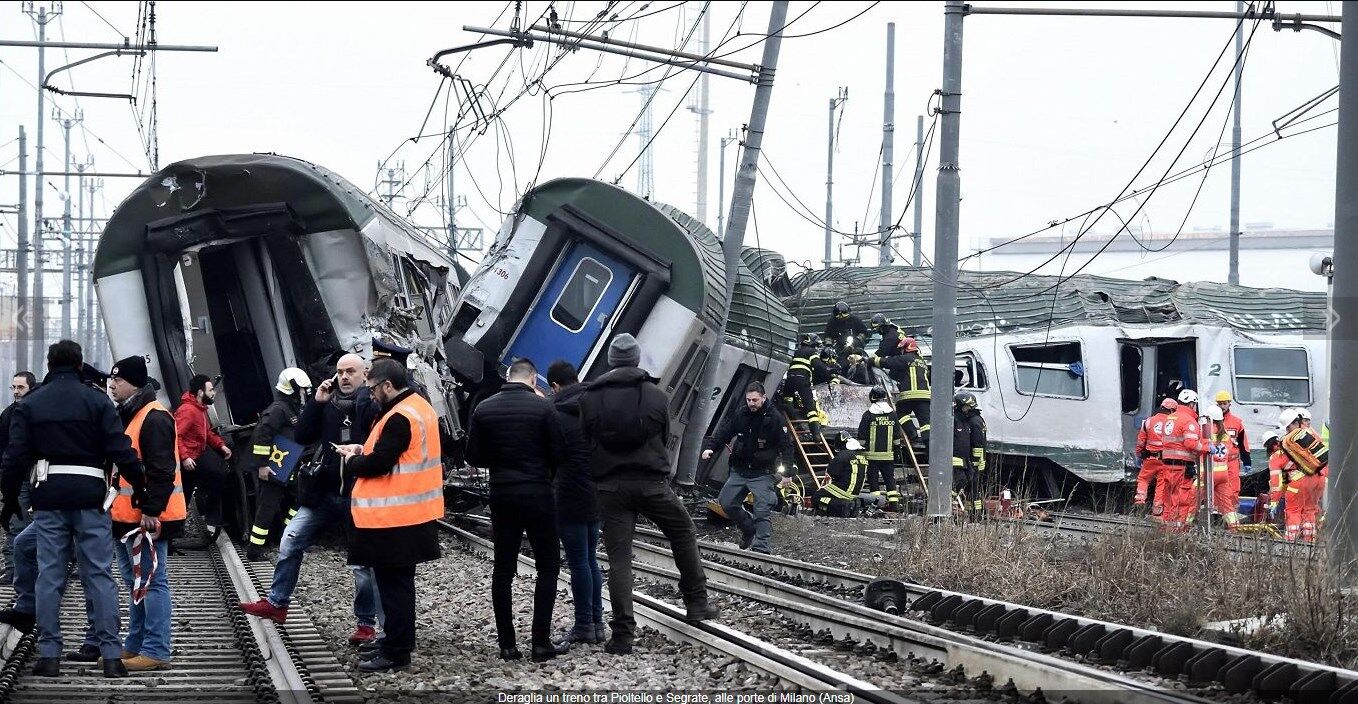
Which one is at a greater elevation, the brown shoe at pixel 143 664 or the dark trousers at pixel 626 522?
the dark trousers at pixel 626 522

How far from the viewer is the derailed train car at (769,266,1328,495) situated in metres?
19.8

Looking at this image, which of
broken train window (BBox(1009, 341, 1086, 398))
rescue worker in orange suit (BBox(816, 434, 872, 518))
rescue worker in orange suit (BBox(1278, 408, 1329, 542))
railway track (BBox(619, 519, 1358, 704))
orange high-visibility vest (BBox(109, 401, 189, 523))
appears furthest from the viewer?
broken train window (BBox(1009, 341, 1086, 398))

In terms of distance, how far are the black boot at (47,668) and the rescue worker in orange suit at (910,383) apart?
12171mm

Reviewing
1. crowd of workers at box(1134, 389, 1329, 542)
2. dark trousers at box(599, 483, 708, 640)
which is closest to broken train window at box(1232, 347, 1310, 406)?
crowd of workers at box(1134, 389, 1329, 542)

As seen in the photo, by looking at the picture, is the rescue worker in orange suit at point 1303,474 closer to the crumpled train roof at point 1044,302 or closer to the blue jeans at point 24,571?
the crumpled train roof at point 1044,302

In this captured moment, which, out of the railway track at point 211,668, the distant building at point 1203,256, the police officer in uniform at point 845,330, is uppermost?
the distant building at point 1203,256

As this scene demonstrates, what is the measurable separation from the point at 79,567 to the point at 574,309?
7182 millimetres

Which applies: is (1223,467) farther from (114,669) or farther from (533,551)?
(114,669)

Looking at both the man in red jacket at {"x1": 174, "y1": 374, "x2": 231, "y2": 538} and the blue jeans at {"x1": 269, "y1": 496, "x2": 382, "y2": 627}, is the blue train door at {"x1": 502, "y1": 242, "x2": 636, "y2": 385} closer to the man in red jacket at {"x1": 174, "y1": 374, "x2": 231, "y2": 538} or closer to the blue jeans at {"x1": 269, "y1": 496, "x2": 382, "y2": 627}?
the man in red jacket at {"x1": 174, "y1": 374, "x2": 231, "y2": 538}

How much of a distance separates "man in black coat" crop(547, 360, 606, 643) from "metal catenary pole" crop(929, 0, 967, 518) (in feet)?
20.2

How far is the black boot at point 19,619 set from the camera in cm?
760

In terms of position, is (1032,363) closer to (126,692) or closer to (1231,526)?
(1231,526)

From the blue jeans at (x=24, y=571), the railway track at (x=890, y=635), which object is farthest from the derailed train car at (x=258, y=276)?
the blue jeans at (x=24, y=571)

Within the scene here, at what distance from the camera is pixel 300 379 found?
11484mm
